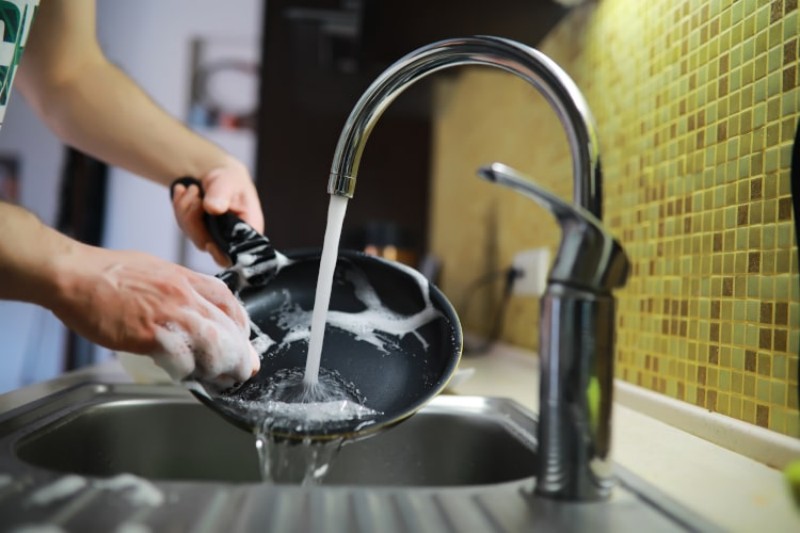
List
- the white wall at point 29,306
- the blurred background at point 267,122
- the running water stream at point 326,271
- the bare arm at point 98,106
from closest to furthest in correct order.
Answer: the running water stream at point 326,271 → the bare arm at point 98,106 → the blurred background at point 267,122 → the white wall at point 29,306

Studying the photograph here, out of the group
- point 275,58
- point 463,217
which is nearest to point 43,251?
point 463,217

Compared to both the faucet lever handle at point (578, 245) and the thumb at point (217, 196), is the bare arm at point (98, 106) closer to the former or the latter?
the thumb at point (217, 196)

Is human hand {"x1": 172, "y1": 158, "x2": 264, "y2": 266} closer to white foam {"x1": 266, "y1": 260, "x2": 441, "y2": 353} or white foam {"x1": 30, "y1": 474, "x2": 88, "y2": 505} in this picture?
white foam {"x1": 266, "y1": 260, "x2": 441, "y2": 353}

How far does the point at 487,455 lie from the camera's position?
730 millimetres

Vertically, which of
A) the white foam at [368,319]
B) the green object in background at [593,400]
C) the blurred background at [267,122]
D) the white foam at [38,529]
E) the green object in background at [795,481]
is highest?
the blurred background at [267,122]

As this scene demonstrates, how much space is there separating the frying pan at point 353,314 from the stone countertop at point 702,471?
19 centimetres

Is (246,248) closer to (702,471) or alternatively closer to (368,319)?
(368,319)

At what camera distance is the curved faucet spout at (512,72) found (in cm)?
45

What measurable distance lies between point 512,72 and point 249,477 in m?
0.56

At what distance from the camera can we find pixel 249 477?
786 mm

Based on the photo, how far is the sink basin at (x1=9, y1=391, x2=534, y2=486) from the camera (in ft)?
2.34

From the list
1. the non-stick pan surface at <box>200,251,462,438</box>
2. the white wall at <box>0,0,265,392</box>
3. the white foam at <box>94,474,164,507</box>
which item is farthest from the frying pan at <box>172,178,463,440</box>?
the white wall at <box>0,0,265,392</box>

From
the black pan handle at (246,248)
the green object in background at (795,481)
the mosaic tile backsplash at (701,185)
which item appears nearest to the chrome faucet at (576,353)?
the green object in background at (795,481)

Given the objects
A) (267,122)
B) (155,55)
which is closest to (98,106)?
(267,122)
